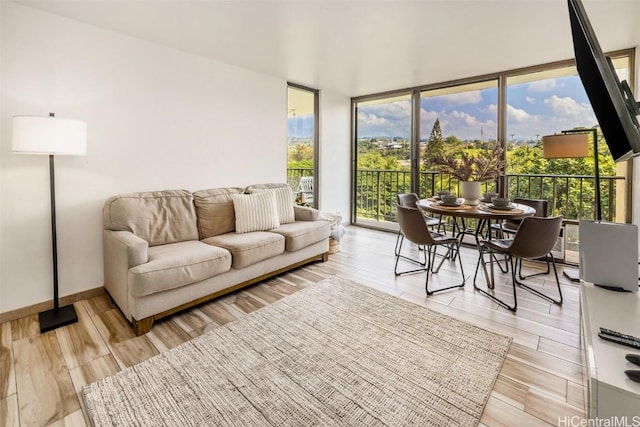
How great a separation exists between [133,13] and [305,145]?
287 centimetres

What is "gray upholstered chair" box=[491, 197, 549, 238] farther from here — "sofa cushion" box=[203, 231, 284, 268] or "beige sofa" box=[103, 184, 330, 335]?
"sofa cushion" box=[203, 231, 284, 268]

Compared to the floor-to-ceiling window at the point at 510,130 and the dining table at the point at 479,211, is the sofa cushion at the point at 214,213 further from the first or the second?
the floor-to-ceiling window at the point at 510,130

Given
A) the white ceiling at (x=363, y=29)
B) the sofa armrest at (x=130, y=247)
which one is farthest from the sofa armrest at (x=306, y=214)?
the sofa armrest at (x=130, y=247)

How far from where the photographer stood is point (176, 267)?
225cm

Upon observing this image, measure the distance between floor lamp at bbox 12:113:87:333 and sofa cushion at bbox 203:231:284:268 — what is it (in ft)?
3.81

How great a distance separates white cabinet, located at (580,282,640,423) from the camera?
3.16ft

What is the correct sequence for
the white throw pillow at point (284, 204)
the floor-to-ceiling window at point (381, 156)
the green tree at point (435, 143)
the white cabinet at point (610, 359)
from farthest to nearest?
the floor-to-ceiling window at point (381, 156) < the green tree at point (435, 143) < the white throw pillow at point (284, 204) < the white cabinet at point (610, 359)

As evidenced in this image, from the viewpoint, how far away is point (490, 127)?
4.15 metres

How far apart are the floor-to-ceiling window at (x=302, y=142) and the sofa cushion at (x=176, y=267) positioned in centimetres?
236

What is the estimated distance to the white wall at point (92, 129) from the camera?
2314mm

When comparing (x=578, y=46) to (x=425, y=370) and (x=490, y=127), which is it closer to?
(x=425, y=370)

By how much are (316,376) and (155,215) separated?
82.5 inches

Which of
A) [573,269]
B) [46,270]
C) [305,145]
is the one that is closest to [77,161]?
[46,270]

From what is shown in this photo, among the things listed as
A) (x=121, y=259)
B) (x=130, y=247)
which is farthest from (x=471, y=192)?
(x=121, y=259)
